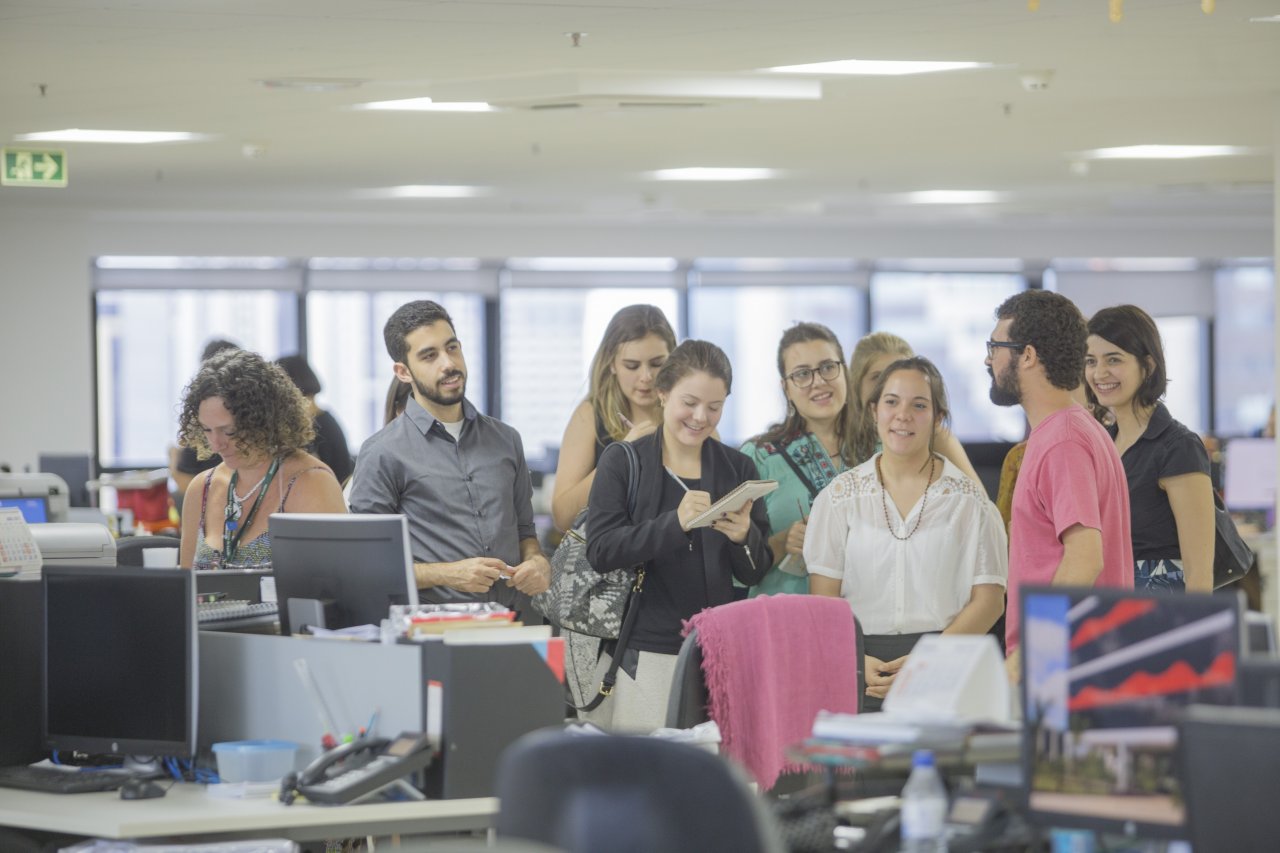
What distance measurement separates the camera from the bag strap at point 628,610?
3.97 meters

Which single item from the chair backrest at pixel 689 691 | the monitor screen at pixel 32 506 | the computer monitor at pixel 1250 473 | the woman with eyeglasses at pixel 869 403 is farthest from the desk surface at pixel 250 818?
the computer monitor at pixel 1250 473

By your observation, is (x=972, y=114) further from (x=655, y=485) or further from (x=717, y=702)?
(x=717, y=702)

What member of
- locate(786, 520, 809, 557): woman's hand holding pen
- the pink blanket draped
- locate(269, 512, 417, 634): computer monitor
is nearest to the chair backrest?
the pink blanket draped

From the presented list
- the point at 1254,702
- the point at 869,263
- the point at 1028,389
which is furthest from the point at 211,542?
the point at 869,263

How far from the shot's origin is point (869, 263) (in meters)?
13.1

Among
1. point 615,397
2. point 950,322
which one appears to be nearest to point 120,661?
point 615,397

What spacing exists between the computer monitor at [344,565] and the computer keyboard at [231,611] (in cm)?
8

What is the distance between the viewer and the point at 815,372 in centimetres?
438

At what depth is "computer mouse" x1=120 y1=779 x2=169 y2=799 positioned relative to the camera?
10.5 ft

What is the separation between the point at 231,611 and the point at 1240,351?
11.9 m

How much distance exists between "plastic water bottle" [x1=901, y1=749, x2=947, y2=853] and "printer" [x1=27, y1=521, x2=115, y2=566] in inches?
94.3

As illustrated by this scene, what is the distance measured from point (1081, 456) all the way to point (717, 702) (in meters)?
0.99

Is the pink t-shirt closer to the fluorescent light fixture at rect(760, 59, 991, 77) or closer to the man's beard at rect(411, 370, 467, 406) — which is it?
the man's beard at rect(411, 370, 467, 406)

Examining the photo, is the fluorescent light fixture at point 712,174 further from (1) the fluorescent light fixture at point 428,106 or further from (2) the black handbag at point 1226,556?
(2) the black handbag at point 1226,556
